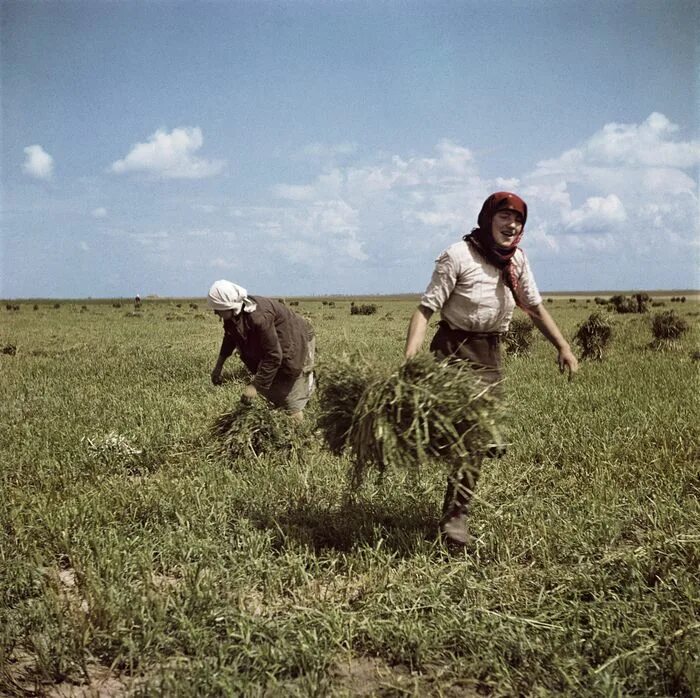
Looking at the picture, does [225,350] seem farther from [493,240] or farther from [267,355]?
[493,240]

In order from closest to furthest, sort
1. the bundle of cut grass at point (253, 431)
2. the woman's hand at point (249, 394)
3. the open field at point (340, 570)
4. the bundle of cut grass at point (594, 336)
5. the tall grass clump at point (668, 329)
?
the open field at point (340, 570)
the bundle of cut grass at point (253, 431)
the woman's hand at point (249, 394)
the bundle of cut grass at point (594, 336)
the tall grass clump at point (668, 329)

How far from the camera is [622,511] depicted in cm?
405

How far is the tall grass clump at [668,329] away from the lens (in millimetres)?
12914

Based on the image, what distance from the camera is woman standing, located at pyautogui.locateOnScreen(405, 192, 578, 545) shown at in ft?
11.8

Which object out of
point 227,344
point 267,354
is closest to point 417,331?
point 267,354

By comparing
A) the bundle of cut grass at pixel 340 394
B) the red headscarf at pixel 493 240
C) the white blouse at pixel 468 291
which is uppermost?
the red headscarf at pixel 493 240

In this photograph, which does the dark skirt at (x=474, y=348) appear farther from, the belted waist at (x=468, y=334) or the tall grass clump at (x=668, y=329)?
the tall grass clump at (x=668, y=329)

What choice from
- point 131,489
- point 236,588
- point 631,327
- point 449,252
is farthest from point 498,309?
point 631,327

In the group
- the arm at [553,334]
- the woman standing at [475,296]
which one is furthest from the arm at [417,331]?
the arm at [553,334]

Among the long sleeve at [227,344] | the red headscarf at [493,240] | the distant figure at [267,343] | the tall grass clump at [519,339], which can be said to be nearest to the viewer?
the red headscarf at [493,240]

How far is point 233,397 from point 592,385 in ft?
15.1

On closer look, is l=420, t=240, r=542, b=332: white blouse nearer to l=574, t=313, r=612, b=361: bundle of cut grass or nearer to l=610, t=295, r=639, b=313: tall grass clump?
l=574, t=313, r=612, b=361: bundle of cut grass

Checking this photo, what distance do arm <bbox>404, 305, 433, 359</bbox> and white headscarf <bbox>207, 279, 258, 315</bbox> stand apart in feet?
6.78

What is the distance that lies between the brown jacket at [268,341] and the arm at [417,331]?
84.9 inches
